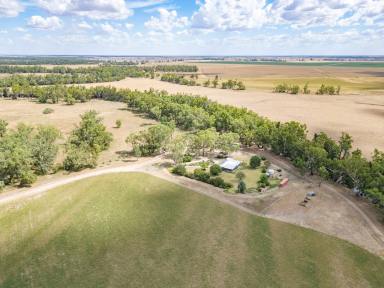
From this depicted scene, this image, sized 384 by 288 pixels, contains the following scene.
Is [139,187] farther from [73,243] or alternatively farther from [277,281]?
[277,281]

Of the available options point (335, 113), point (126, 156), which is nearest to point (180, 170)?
point (126, 156)

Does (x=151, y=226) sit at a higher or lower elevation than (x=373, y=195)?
lower

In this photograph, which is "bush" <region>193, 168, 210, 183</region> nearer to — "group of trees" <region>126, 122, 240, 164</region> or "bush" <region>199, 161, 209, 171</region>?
"bush" <region>199, 161, 209, 171</region>

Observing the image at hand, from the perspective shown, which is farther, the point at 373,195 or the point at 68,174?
the point at 68,174

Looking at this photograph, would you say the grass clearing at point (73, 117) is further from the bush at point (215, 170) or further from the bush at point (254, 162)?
the bush at point (254, 162)

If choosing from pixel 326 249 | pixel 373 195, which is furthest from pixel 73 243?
pixel 373 195

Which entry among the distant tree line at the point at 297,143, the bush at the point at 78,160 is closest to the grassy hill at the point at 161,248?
the bush at the point at 78,160
